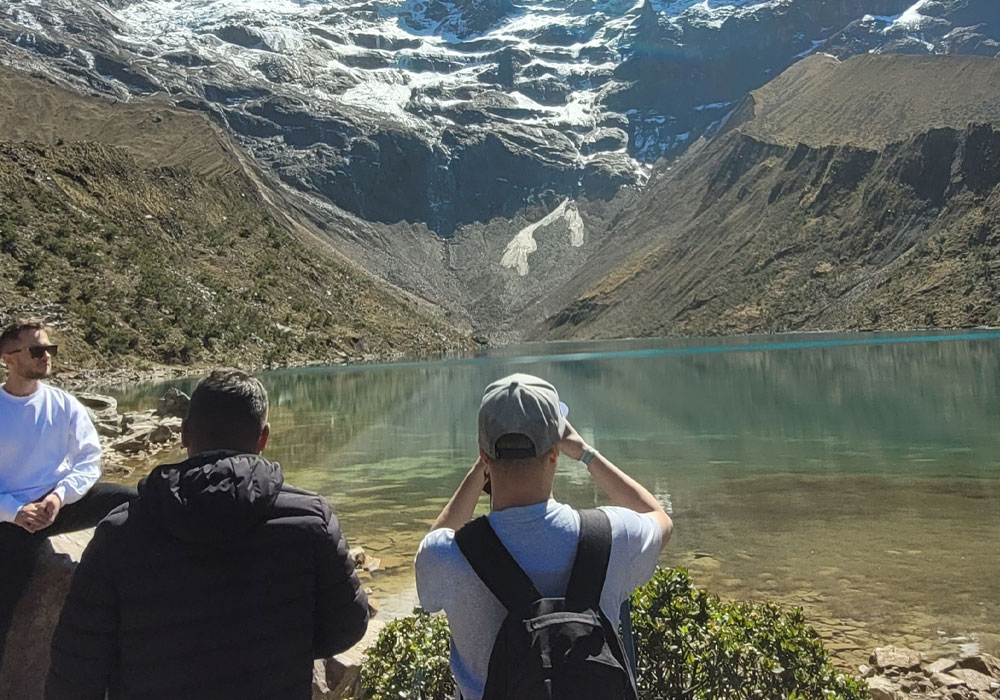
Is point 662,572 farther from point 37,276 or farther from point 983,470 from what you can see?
point 37,276

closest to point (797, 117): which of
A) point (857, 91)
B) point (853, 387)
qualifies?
point (857, 91)

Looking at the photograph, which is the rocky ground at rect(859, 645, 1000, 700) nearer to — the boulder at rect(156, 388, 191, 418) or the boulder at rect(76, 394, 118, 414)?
the boulder at rect(76, 394, 118, 414)

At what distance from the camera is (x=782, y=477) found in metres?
19.0

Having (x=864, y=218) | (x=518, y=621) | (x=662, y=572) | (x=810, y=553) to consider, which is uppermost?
(x=864, y=218)

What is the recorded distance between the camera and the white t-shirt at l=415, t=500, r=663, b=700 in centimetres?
288

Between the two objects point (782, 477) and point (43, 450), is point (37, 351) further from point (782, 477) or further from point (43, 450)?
point (782, 477)

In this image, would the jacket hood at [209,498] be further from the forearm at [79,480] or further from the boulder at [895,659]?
the boulder at [895,659]

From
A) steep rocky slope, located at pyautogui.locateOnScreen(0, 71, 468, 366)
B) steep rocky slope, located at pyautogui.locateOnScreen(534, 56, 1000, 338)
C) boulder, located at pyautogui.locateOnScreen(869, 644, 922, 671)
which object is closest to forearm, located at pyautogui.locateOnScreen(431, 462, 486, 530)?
boulder, located at pyautogui.locateOnScreen(869, 644, 922, 671)

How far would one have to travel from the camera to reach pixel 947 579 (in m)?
10.4

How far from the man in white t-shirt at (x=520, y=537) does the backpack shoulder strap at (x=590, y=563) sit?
34mm

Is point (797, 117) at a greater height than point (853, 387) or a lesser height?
greater

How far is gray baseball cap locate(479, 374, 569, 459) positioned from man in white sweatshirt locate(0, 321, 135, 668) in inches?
109

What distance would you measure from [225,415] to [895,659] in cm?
687

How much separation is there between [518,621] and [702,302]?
168 m
